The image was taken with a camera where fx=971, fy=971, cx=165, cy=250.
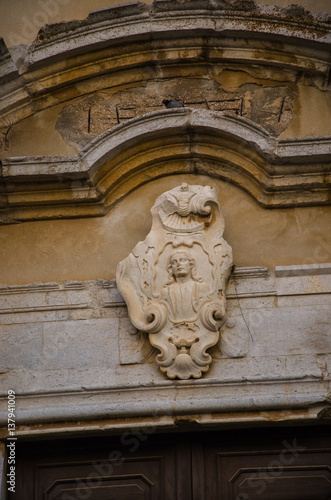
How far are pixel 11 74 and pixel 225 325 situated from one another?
208 centimetres

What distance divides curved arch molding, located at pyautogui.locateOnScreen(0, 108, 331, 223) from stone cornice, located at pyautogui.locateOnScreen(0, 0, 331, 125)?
0.56m

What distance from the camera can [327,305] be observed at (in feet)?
18.8

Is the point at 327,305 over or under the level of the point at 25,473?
over

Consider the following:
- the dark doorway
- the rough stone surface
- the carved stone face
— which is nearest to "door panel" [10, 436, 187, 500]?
the dark doorway

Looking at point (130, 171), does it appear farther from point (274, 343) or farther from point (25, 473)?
point (25, 473)

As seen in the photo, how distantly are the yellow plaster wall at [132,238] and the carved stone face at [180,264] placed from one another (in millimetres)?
392

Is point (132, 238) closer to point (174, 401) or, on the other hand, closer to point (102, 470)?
point (174, 401)

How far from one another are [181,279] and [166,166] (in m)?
0.90

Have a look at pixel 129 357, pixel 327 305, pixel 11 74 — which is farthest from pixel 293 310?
pixel 11 74

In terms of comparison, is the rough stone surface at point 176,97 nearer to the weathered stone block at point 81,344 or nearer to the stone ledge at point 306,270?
the stone ledge at point 306,270

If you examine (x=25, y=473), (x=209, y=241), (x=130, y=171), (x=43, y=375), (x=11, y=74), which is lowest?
(x=25, y=473)

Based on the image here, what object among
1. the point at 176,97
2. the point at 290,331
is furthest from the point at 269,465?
the point at 176,97

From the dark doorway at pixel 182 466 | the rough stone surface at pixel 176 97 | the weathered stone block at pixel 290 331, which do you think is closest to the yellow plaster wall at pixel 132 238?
the weathered stone block at pixel 290 331

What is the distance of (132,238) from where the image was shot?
20.0 feet
